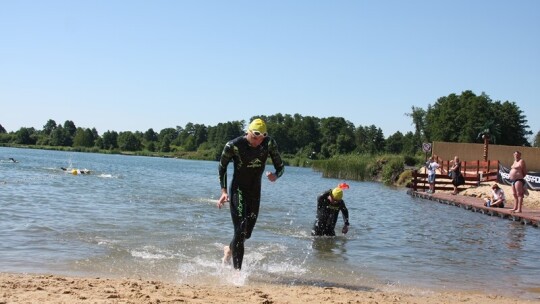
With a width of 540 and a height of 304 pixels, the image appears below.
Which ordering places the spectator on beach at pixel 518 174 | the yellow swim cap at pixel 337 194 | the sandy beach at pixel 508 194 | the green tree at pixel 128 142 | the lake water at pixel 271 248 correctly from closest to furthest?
the lake water at pixel 271 248 → the yellow swim cap at pixel 337 194 → the spectator on beach at pixel 518 174 → the sandy beach at pixel 508 194 → the green tree at pixel 128 142

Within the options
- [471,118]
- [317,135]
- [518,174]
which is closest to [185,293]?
[518,174]

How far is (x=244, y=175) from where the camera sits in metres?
7.41

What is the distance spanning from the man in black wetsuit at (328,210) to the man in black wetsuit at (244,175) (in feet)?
15.1

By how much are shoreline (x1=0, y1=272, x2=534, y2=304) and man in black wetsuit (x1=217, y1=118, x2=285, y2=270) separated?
29.9 inches

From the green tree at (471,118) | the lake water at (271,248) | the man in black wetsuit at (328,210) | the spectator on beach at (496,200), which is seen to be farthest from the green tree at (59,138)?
the man in black wetsuit at (328,210)

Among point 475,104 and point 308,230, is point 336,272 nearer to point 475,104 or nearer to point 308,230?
point 308,230

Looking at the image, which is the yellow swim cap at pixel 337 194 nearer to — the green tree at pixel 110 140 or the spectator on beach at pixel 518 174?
the spectator on beach at pixel 518 174

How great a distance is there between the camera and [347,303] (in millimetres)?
6254

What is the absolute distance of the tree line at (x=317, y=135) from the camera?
9769cm

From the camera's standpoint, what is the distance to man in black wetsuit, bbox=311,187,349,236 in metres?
11.9

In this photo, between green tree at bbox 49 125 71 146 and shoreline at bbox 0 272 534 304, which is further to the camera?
green tree at bbox 49 125 71 146

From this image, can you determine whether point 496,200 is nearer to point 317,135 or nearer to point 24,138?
point 317,135

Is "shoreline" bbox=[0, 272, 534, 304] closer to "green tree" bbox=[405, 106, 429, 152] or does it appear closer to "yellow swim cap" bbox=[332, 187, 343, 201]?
"yellow swim cap" bbox=[332, 187, 343, 201]

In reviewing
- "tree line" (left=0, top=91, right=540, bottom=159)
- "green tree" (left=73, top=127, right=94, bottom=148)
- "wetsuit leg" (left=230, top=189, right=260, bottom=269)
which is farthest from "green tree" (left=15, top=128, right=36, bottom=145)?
"wetsuit leg" (left=230, top=189, right=260, bottom=269)
